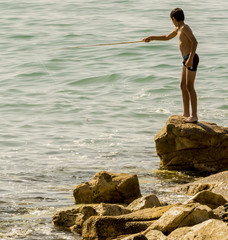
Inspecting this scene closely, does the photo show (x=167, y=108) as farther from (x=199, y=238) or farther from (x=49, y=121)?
(x=199, y=238)

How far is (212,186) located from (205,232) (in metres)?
2.61

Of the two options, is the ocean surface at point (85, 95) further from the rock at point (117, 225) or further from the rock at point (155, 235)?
the rock at point (155, 235)

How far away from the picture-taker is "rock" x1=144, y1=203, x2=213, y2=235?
5.66m

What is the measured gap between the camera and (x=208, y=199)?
6652 millimetres

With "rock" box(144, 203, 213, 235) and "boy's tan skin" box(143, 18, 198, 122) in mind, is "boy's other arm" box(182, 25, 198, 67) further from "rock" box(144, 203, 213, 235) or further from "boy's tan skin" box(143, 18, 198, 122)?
"rock" box(144, 203, 213, 235)

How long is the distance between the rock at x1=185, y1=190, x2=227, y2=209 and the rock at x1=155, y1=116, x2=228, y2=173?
A: 2484 mm

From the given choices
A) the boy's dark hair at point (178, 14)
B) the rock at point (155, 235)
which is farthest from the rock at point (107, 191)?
the boy's dark hair at point (178, 14)

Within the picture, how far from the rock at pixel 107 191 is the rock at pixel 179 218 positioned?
1795 millimetres

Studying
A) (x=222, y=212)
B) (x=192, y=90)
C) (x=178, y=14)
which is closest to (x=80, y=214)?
(x=222, y=212)

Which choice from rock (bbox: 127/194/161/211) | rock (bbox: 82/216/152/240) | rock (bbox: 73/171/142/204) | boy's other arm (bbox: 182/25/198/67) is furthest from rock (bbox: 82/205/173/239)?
boy's other arm (bbox: 182/25/198/67)

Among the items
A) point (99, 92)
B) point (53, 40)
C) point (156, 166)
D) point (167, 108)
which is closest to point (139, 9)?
point (53, 40)

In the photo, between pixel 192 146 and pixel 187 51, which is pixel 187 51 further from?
pixel 192 146

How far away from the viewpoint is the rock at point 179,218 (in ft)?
18.6

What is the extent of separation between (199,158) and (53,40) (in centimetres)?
1378
